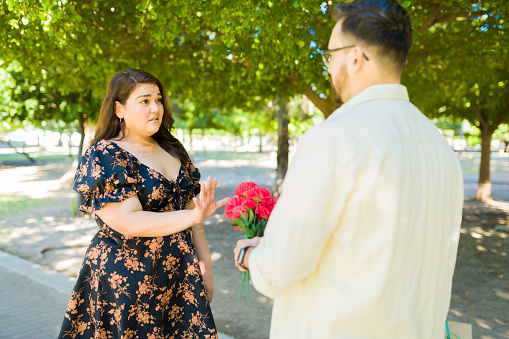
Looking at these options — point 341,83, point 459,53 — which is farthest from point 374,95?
point 459,53

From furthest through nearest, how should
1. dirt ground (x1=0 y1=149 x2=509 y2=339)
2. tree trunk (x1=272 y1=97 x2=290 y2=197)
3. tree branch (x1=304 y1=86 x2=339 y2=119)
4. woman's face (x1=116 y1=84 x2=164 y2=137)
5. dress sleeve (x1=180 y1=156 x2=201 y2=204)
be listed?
tree trunk (x1=272 y1=97 x2=290 y2=197) → tree branch (x1=304 y1=86 x2=339 y2=119) → dirt ground (x1=0 y1=149 x2=509 y2=339) → dress sleeve (x1=180 y1=156 x2=201 y2=204) → woman's face (x1=116 y1=84 x2=164 y2=137)

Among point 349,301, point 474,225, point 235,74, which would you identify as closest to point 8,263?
point 235,74

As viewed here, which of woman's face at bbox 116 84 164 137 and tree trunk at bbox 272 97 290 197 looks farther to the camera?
tree trunk at bbox 272 97 290 197

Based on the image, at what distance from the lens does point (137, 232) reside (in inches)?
90.2

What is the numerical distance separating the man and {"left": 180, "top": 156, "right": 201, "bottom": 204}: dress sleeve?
128cm

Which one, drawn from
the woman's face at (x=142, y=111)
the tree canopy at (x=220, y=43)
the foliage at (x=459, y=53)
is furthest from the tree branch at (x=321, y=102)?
the woman's face at (x=142, y=111)

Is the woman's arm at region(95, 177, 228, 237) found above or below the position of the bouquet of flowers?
below

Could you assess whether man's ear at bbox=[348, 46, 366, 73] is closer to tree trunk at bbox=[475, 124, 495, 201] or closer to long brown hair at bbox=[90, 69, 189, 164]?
long brown hair at bbox=[90, 69, 189, 164]

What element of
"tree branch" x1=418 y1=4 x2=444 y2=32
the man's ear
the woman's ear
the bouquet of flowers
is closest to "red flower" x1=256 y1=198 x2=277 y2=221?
the bouquet of flowers

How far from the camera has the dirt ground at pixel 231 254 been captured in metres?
5.33

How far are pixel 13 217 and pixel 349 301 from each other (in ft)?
37.8

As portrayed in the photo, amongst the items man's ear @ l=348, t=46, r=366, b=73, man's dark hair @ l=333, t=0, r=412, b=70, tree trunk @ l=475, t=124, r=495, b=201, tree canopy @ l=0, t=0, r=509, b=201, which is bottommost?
tree trunk @ l=475, t=124, r=495, b=201

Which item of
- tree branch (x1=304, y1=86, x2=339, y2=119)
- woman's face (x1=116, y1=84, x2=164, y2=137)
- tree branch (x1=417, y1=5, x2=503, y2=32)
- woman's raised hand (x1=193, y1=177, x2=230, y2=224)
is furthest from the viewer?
tree branch (x1=304, y1=86, x2=339, y2=119)

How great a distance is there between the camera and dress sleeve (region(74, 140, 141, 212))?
2299 mm
